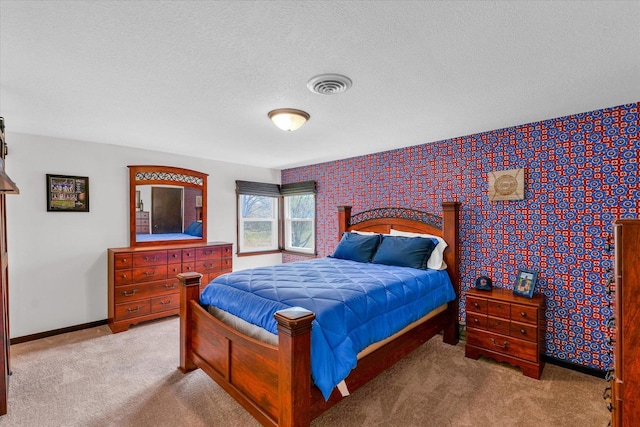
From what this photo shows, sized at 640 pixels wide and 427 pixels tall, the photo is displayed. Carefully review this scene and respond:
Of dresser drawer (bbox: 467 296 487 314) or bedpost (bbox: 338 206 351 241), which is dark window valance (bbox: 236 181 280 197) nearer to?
bedpost (bbox: 338 206 351 241)

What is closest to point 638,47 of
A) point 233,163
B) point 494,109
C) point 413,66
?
point 494,109

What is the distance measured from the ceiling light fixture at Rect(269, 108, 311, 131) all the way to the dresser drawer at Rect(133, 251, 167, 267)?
239 cm

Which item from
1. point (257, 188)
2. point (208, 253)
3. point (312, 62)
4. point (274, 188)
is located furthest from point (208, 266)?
point (312, 62)

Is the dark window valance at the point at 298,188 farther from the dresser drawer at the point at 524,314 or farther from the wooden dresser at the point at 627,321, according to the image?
the wooden dresser at the point at 627,321

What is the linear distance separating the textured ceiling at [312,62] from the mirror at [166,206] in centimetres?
119

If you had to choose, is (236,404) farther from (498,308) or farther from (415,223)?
(415,223)

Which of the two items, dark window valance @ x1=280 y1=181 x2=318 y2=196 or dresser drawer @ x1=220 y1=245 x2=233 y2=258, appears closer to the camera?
dresser drawer @ x1=220 y1=245 x2=233 y2=258

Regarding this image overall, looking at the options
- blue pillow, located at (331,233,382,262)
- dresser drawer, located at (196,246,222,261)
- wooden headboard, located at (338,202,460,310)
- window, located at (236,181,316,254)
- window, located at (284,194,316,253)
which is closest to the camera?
wooden headboard, located at (338,202,460,310)

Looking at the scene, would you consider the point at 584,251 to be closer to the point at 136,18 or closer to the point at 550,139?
the point at 550,139

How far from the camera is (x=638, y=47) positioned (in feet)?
5.32

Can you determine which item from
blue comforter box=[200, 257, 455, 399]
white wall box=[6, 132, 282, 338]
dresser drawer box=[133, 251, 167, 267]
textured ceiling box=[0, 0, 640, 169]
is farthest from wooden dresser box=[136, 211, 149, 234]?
blue comforter box=[200, 257, 455, 399]

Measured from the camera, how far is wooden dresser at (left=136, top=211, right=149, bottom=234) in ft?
13.3

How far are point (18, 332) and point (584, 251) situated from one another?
5.58 meters

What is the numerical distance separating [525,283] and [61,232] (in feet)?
16.1
